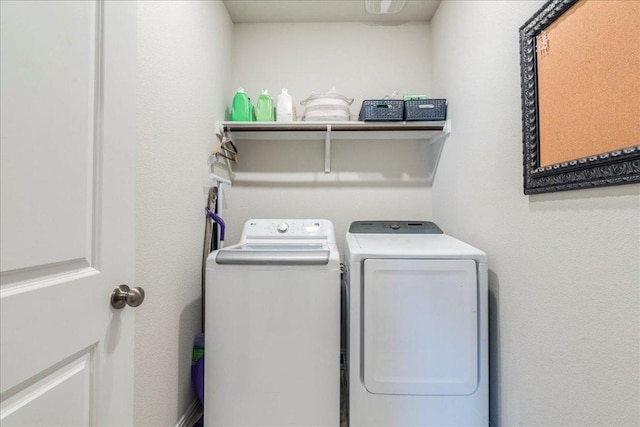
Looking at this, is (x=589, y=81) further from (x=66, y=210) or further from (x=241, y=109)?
(x=241, y=109)

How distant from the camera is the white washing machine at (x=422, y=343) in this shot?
4.43 feet

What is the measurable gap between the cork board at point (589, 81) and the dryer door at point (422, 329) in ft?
2.11

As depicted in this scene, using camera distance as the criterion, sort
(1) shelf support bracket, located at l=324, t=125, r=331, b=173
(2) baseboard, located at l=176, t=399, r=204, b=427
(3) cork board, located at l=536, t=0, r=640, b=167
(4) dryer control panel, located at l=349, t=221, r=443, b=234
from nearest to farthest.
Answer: (3) cork board, located at l=536, t=0, r=640, b=167 → (2) baseboard, located at l=176, t=399, r=204, b=427 → (4) dryer control panel, located at l=349, t=221, r=443, b=234 → (1) shelf support bracket, located at l=324, t=125, r=331, b=173

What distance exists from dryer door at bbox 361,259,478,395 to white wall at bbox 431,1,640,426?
179 millimetres

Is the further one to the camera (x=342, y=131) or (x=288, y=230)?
(x=342, y=131)

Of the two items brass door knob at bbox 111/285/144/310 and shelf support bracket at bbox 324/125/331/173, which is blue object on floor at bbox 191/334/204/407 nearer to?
brass door knob at bbox 111/285/144/310

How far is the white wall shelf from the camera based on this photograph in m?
2.01

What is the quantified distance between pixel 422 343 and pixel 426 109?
1.47m

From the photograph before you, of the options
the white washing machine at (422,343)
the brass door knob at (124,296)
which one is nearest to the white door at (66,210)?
the brass door knob at (124,296)

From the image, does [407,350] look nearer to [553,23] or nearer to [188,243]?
[188,243]

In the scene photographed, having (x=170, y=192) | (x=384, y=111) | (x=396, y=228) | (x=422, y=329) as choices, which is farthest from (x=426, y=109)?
(x=170, y=192)


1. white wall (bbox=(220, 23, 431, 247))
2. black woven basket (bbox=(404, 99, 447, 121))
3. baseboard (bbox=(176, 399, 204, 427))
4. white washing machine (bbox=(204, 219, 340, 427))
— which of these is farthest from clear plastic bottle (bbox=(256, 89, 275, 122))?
baseboard (bbox=(176, 399, 204, 427))

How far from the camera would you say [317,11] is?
2.23 m

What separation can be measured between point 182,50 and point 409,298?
1.69 metres
